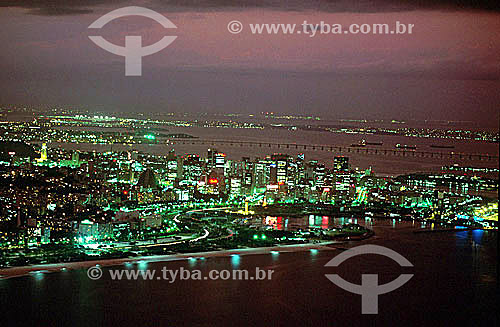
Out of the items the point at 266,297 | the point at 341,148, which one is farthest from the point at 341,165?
the point at 266,297

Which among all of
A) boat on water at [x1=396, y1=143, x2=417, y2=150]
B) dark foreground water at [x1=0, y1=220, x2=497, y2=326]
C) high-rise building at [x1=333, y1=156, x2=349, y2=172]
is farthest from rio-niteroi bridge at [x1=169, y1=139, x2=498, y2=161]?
dark foreground water at [x1=0, y1=220, x2=497, y2=326]

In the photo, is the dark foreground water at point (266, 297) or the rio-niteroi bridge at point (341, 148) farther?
the rio-niteroi bridge at point (341, 148)

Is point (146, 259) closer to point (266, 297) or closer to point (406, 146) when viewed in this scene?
point (266, 297)

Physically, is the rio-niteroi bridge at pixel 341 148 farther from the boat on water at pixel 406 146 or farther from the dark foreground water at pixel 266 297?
the dark foreground water at pixel 266 297

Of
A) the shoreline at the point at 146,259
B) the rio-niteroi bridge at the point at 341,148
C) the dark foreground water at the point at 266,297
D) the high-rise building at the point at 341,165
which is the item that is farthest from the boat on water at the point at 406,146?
the dark foreground water at the point at 266,297

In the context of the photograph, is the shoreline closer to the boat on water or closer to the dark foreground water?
the dark foreground water

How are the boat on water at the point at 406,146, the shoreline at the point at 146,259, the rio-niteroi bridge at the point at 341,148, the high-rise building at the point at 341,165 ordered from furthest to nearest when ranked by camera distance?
1. the boat on water at the point at 406,146
2. the rio-niteroi bridge at the point at 341,148
3. the high-rise building at the point at 341,165
4. the shoreline at the point at 146,259

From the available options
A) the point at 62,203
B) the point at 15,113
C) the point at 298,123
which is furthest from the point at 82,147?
the point at 298,123

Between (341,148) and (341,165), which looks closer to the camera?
(341,165)
